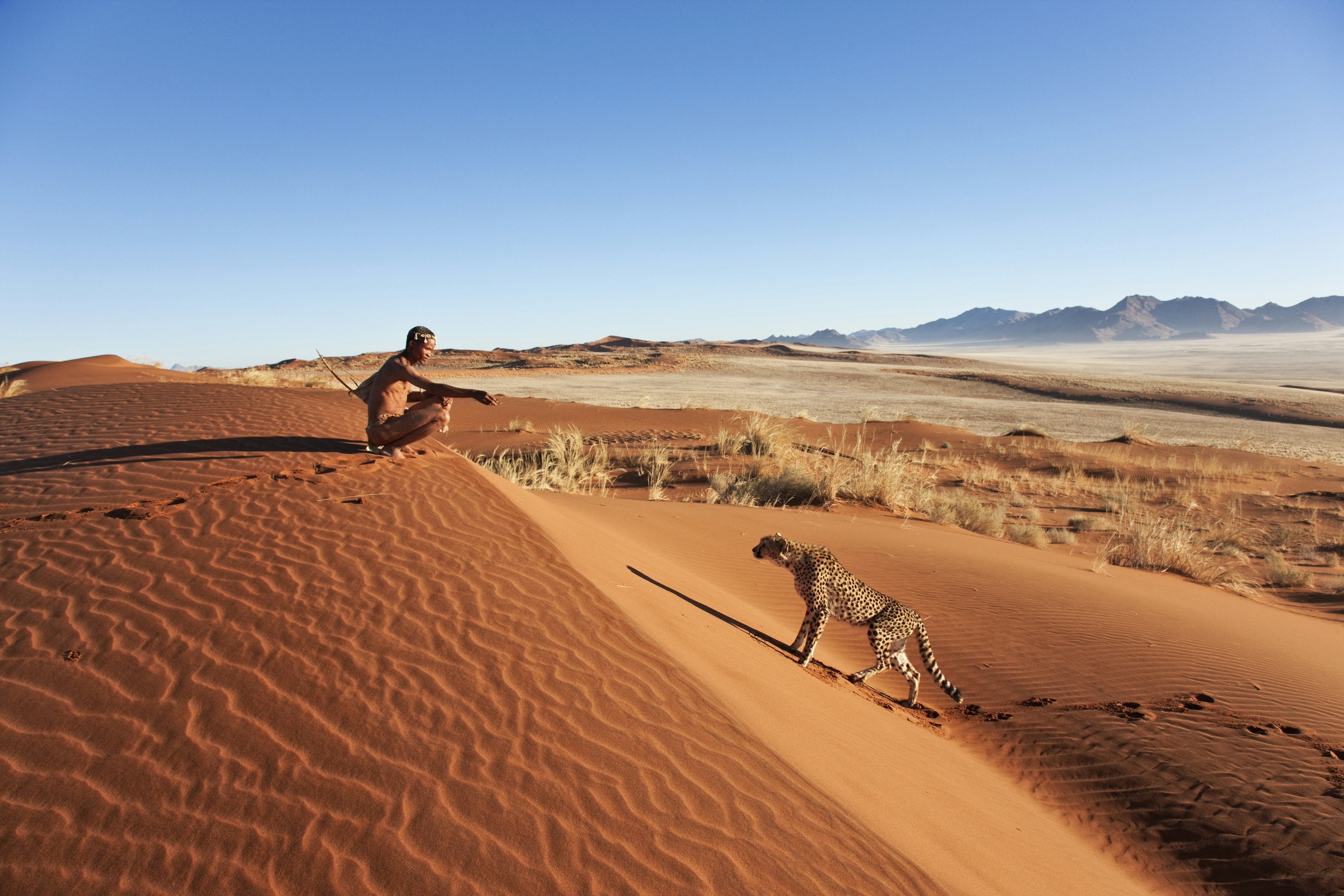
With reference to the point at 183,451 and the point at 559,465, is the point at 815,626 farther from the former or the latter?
the point at 559,465

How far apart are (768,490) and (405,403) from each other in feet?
26.3

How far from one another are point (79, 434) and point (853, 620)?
8.09m

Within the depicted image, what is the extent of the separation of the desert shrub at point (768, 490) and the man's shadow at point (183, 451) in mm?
7286

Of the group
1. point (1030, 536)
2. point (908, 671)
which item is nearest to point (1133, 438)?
point (1030, 536)

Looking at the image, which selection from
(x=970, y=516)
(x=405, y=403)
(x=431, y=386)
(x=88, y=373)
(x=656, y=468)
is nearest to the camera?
(x=431, y=386)

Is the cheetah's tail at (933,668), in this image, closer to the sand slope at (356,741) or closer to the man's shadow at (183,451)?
the sand slope at (356,741)

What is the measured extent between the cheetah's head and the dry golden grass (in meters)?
18.3

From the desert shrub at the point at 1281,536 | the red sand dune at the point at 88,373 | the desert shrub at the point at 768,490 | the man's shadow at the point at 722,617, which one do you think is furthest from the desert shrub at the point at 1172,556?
the red sand dune at the point at 88,373

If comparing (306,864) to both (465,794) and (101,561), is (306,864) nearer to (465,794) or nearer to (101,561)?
(465,794)

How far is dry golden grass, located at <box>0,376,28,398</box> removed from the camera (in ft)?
54.5

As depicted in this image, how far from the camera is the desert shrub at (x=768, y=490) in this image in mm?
13070

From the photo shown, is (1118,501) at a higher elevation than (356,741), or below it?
below

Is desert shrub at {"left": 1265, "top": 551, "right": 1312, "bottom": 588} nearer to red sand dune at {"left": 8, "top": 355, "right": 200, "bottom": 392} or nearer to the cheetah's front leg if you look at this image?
the cheetah's front leg

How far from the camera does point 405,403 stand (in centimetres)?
688
